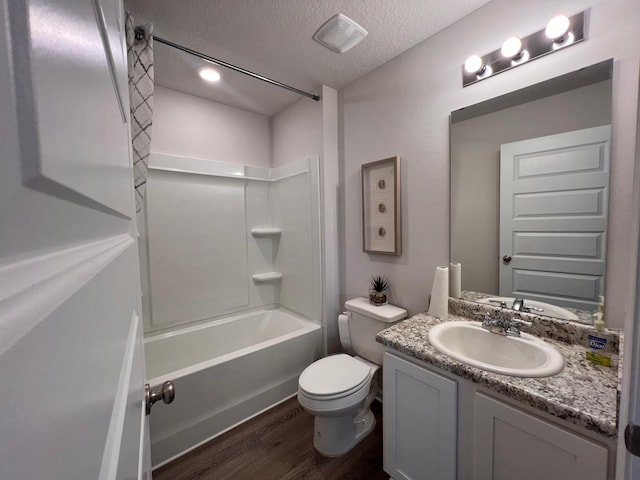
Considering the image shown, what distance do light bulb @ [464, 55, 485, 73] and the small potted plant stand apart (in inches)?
52.2

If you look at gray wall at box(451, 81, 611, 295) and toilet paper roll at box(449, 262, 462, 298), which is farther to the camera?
toilet paper roll at box(449, 262, 462, 298)

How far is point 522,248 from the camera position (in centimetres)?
134

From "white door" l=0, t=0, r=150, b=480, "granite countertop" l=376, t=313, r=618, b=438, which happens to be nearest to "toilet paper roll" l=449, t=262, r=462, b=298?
"granite countertop" l=376, t=313, r=618, b=438

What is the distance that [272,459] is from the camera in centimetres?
153

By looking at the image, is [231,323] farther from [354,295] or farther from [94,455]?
[94,455]

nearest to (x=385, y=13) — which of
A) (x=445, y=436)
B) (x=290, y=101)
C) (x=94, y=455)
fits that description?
(x=290, y=101)

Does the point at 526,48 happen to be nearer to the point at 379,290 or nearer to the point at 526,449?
the point at 379,290

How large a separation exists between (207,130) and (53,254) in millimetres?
2563

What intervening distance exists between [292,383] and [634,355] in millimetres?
1964

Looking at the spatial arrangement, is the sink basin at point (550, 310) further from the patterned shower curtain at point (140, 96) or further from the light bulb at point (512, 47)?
the patterned shower curtain at point (140, 96)

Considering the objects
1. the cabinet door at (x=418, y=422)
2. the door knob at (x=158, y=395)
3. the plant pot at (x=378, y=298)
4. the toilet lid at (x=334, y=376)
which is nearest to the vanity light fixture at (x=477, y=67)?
the plant pot at (x=378, y=298)

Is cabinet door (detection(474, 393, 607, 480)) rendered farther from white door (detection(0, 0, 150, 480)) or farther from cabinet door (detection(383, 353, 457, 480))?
white door (detection(0, 0, 150, 480))

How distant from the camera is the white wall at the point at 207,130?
2150 millimetres

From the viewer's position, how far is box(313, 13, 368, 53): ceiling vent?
57.5 inches
